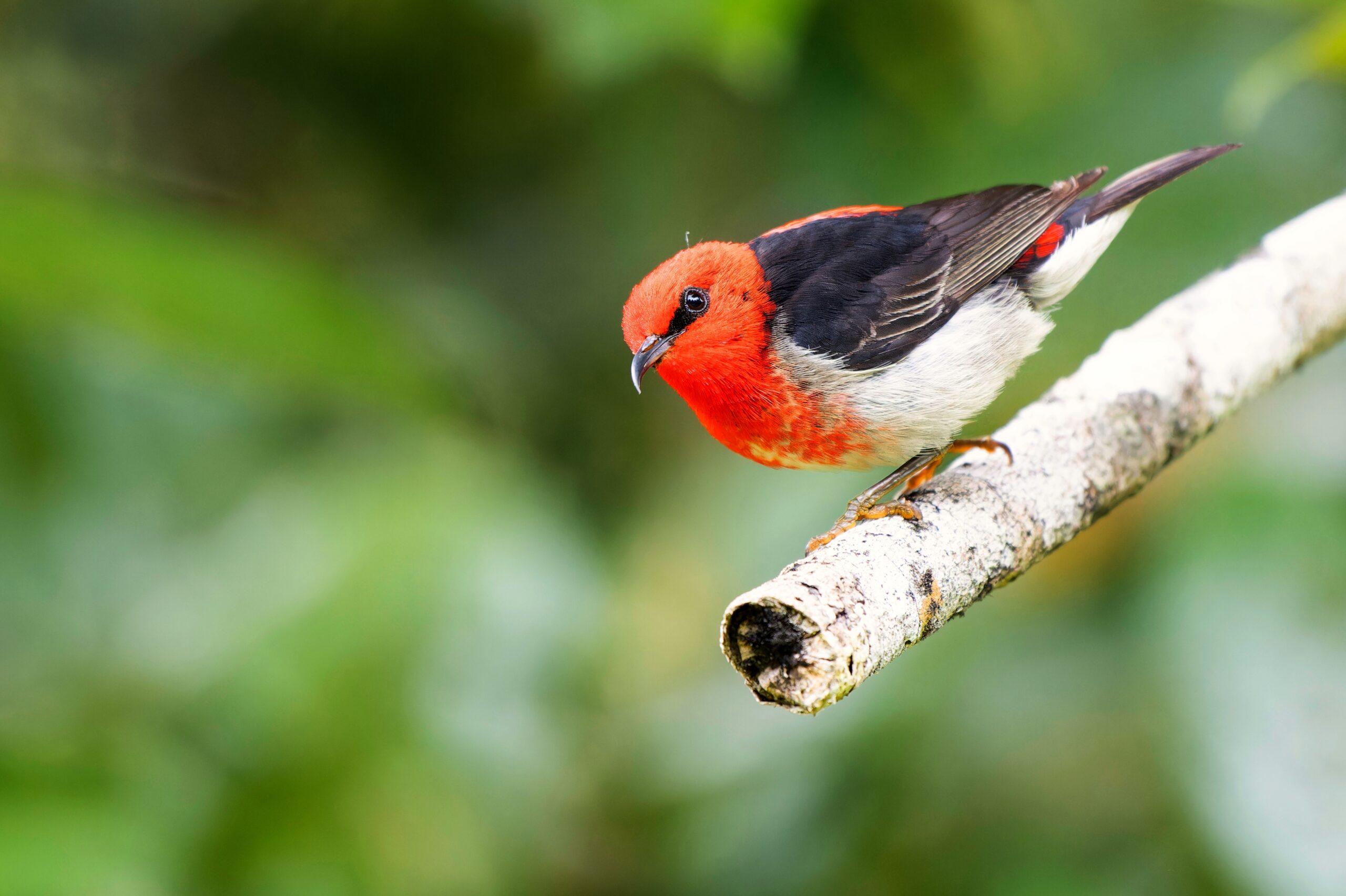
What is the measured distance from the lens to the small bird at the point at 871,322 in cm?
239

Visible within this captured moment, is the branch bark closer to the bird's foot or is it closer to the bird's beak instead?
the bird's foot

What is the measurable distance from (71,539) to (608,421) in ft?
6.73

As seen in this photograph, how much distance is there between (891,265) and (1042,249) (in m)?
0.40

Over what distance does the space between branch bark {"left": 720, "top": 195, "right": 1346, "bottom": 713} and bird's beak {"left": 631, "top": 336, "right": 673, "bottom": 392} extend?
1.72 ft

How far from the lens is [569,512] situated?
13.4 feet

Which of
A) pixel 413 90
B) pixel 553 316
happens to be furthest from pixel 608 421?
pixel 413 90

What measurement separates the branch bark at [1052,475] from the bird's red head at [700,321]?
46 centimetres

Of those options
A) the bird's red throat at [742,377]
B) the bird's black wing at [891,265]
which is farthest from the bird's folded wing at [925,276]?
the bird's red throat at [742,377]

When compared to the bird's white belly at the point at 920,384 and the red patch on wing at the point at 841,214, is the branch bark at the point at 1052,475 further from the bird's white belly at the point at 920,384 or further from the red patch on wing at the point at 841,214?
the red patch on wing at the point at 841,214

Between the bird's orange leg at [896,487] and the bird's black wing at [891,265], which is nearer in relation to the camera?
the bird's orange leg at [896,487]

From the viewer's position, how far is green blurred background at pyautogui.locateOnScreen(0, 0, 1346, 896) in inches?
117

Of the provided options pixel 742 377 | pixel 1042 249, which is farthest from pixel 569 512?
pixel 1042 249

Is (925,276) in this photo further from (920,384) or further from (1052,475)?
(1052,475)

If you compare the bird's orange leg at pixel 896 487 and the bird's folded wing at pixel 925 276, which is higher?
the bird's folded wing at pixel 925 276
